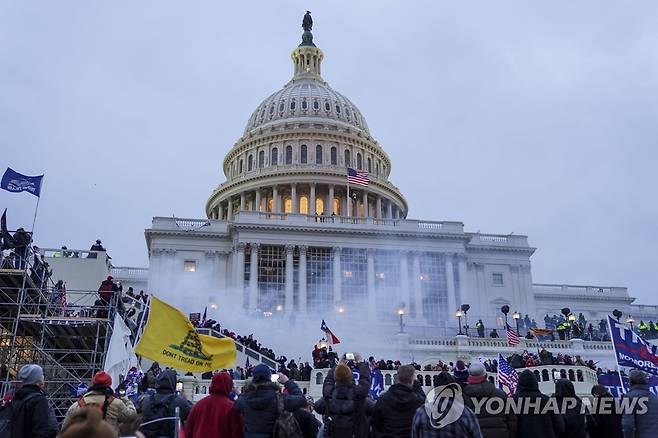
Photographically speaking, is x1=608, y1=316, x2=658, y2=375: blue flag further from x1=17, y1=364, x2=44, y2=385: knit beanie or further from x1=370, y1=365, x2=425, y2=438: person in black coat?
x1=17, y1=364, x2=44, y2=385: knit beanie

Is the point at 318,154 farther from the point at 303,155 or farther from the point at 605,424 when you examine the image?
the point at 605,424

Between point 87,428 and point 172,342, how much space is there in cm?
1011

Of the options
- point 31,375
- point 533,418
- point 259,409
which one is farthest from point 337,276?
point 31,375

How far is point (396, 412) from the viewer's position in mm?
8938

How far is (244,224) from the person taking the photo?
6019cm

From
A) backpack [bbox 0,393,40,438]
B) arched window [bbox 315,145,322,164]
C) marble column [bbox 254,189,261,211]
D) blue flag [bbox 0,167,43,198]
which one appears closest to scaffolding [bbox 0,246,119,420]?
blue flag [bbox 0,167,43,198]

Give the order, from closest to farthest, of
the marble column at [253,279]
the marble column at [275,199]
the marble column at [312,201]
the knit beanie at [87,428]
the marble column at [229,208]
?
the knit beanie at [87,428] → the marble column at [253,279] → the marble column at [312,201] → the marble column at [275,199] → the marble column at [229,208]

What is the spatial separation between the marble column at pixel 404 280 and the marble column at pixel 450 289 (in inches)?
143

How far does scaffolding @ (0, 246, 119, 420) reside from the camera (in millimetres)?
24922

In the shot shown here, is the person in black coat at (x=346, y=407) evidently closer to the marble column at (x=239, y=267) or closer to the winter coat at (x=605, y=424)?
the winter coat at (x=605, y=424)

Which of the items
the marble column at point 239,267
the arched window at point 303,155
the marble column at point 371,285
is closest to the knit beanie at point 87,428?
the marble column at point 371,285

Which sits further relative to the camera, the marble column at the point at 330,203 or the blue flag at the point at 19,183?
the marble column at the point at 330,203

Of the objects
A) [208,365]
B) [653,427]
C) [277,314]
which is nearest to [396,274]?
[277,314]

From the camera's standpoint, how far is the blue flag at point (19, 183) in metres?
27.5
